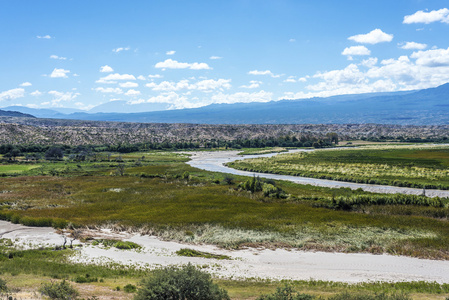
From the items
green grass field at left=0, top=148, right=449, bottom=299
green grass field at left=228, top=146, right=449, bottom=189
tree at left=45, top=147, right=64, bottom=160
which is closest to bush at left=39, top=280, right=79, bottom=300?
green grass field at left=0, top=148, right=449, bottom=299

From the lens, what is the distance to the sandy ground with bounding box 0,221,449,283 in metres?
25.0

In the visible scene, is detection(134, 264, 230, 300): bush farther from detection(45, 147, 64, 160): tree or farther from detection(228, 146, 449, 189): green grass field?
detection(45, 147, 64, 160): tree

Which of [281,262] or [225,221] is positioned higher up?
[225,221]

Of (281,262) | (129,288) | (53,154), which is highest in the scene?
(53,154)

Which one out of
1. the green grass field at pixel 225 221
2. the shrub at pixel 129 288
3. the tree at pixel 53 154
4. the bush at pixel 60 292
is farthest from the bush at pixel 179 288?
the tree at pixel 53 154

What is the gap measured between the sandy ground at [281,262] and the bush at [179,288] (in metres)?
7.58

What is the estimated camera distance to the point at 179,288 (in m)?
16.5

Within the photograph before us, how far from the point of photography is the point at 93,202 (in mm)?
53344

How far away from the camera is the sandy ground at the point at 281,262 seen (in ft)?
82.1

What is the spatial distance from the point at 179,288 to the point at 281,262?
44.7 feet

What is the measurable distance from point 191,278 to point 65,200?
43.6 metres

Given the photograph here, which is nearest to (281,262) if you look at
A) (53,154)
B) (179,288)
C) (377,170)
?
(179,288)

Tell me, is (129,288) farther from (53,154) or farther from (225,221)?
(53,154)

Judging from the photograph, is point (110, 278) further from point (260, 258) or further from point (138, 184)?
point (138, 184)
